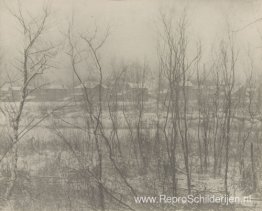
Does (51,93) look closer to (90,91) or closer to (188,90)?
(90,91)

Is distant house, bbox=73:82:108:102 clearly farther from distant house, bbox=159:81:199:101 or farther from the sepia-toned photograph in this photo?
distant house, bbox=159:81:199:101

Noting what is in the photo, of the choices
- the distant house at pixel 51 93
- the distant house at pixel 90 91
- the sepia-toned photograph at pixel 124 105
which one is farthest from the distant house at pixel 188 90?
the distant house at pixel 51 93

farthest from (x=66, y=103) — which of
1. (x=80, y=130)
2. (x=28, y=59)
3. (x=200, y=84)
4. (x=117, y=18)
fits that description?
(x=200, y=84)

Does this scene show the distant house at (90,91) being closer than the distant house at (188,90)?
Yes

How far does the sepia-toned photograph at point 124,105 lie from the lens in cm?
784

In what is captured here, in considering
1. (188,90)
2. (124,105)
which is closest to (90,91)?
(124,105)

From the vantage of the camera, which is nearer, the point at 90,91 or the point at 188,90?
the point at 90,91

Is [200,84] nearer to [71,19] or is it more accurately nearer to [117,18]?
[117,18]

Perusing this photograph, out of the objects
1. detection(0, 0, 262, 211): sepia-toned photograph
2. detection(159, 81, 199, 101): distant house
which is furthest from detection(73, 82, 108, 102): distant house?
detection(159, 81, 199, 101): distant house

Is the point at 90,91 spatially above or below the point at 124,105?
above

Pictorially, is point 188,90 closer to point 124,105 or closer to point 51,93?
point 124,105

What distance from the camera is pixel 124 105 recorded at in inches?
315

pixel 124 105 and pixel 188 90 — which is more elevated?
pixel 188 90

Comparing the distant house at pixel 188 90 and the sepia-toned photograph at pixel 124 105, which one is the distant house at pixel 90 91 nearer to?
the sepia-toned photograph at pixel 124 105
